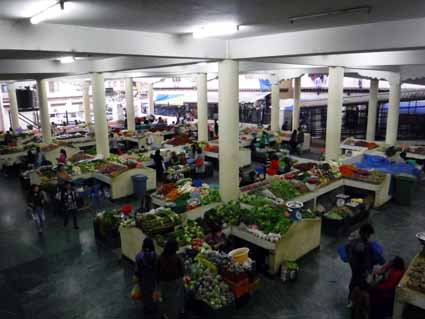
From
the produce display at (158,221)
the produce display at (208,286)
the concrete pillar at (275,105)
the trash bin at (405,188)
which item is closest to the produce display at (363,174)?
the trash bin at (405,188)

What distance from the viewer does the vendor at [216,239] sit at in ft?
24.6

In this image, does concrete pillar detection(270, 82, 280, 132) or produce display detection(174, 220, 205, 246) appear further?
concrete pillar detection(270, 82, 280, 132)

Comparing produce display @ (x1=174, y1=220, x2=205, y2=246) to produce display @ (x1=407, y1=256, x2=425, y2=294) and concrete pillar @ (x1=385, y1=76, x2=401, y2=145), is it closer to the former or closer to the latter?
produce display @ (x1=407, y1=256, x2=425, y2=294)

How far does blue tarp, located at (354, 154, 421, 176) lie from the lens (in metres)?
12.6

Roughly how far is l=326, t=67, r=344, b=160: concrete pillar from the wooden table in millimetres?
7852

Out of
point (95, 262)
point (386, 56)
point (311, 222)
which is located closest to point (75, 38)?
point (95, 262)

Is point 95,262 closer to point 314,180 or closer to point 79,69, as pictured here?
point 314,180

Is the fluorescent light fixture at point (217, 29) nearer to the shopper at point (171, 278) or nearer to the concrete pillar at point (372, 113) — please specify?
the shopper at point (171, 278)

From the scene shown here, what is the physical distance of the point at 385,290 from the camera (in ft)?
18.7

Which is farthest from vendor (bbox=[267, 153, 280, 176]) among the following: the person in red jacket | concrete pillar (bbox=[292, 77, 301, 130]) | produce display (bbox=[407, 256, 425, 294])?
concrete pillar (bbox=[292, 77, 301, 130])

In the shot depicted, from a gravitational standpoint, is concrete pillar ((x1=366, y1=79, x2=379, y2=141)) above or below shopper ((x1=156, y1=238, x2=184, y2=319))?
above

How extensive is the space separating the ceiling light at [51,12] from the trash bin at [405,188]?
416 inches

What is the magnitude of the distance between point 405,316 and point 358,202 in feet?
14.7

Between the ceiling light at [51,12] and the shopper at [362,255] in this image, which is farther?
the shopper at [362,255]
